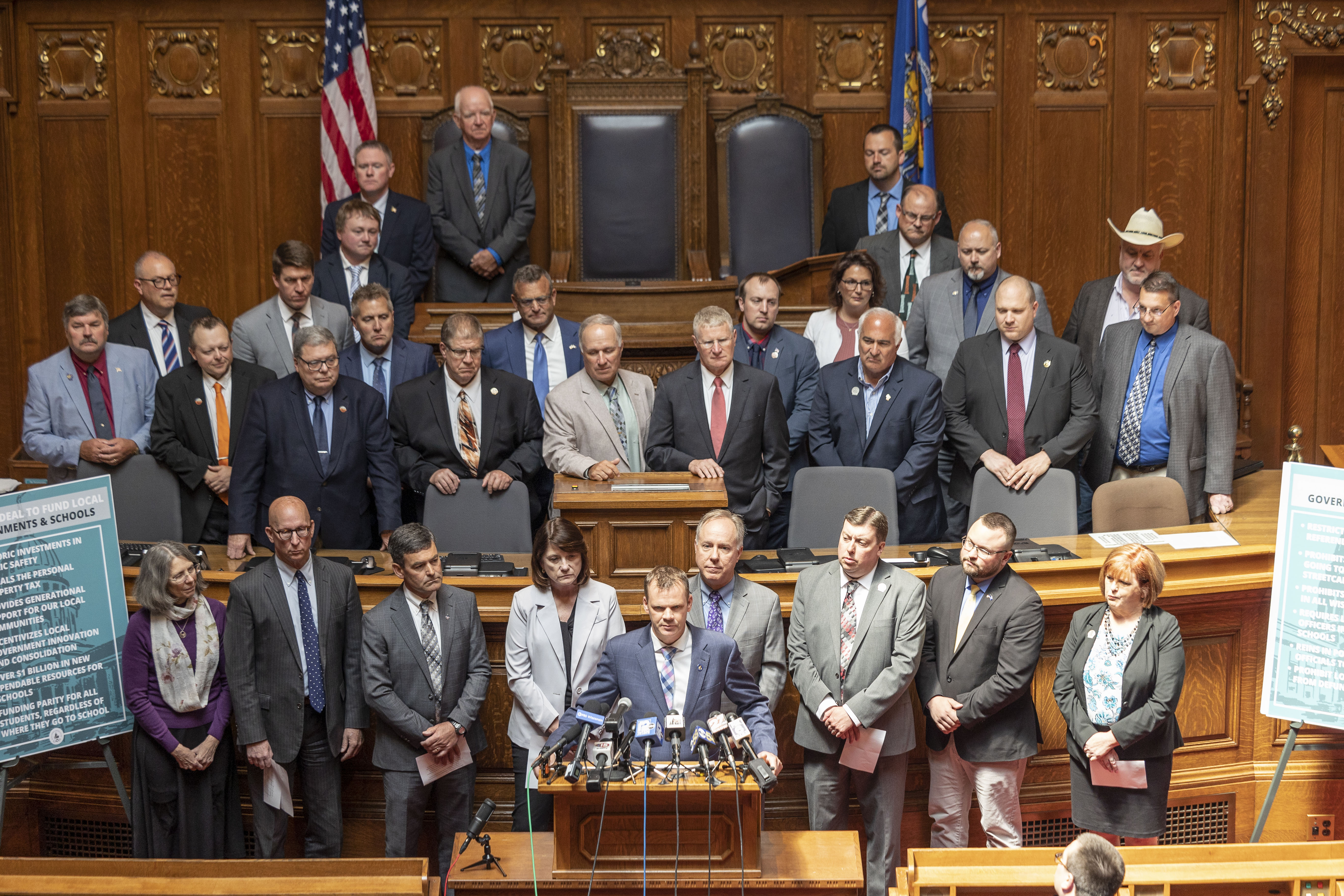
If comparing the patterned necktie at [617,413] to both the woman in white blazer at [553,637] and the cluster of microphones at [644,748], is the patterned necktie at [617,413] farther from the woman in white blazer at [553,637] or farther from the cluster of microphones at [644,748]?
the cluster of microphones at [644,748]

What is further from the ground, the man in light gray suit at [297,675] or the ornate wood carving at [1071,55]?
the ornate wood carving at [1071,55]

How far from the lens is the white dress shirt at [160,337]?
5.75 meters

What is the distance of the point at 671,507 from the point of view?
4.28 metres

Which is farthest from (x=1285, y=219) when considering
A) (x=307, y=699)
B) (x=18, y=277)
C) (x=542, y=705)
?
(x=18, y=277)

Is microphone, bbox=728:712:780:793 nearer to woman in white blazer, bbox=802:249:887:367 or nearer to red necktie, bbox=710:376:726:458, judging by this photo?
red necktie, bbox=710:376:726:458

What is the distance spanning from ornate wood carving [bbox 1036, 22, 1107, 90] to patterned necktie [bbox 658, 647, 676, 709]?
5183 mm

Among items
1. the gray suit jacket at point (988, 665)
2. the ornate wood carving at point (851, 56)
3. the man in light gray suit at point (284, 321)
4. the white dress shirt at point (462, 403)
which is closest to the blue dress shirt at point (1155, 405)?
the gray suit jacket at point (988, 665)

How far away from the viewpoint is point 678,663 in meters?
3.86

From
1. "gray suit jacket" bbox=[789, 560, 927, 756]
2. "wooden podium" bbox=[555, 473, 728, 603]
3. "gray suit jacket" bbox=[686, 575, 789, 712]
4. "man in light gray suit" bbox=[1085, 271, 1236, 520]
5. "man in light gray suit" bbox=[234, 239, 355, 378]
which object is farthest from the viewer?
"man in light gray suit" bbox=[234, 239, 355, 378]

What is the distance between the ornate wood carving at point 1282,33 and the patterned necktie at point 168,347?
6.06 m

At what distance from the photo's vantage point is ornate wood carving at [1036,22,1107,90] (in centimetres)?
765

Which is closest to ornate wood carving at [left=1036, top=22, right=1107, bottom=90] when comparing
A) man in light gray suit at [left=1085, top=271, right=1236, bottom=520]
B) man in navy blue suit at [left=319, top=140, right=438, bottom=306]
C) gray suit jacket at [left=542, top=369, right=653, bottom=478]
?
man in light gray suit at [left=1085, top=271, right=1236, bottom=520]

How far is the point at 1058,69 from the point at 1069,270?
46.0 inches

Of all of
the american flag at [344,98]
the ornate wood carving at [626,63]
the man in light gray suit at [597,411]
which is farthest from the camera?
the ornate wood carving at [626,63]
